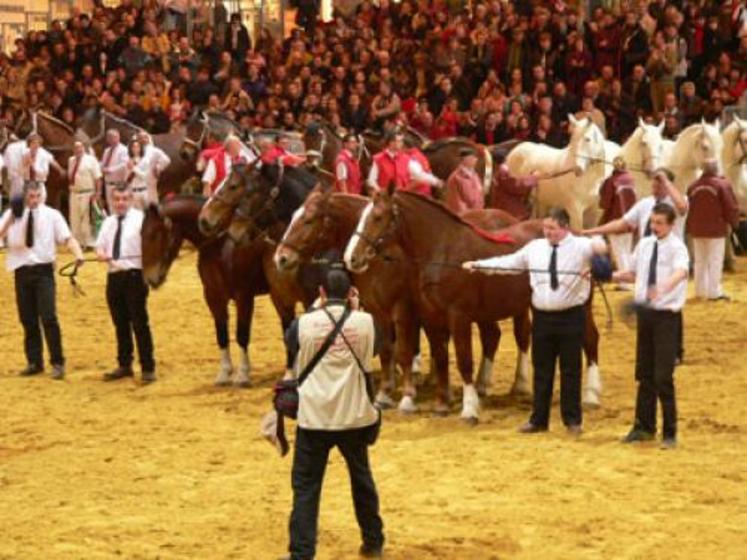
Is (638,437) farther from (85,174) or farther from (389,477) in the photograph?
(85,174)

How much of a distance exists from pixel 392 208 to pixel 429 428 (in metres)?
1.87

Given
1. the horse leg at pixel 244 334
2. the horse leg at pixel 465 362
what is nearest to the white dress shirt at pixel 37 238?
the horse leg at pixel 244 334

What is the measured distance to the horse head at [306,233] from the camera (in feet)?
47.1

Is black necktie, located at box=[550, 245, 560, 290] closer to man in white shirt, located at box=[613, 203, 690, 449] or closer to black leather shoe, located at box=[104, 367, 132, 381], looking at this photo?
man in white shirt, located at box=[613, 203, 690, 449]

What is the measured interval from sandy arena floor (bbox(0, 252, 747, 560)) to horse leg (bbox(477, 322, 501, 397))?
0.16m

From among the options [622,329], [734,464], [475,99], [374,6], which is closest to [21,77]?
[374,6]

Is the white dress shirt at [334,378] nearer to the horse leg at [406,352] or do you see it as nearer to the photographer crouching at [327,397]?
the photographer crouching at [327,397]

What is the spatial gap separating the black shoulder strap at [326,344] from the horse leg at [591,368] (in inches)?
199

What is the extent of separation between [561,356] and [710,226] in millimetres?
8313

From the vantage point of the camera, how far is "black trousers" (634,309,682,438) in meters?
12.8

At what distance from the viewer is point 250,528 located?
10977 millimetres

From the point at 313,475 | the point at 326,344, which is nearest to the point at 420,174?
the point at 326,344

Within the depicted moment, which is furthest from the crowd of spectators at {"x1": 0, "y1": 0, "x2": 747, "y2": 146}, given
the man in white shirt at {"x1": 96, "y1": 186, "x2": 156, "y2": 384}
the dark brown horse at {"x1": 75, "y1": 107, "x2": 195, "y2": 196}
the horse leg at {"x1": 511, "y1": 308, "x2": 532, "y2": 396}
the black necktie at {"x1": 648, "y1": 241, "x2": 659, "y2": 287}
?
the black necktie at {"x1": 648, "y1": 241, "x2": 659, "y2": 287}

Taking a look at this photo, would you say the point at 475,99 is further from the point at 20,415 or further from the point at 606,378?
the point at 20,415
